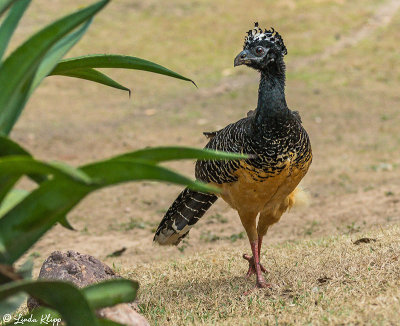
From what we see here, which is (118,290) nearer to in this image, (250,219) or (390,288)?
(390,288)

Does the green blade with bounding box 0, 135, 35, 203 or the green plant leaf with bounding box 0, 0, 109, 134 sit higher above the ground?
the green plant leaf with bounding box 0, 0, 109, 134

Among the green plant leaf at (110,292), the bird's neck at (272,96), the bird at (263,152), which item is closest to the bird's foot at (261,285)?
the bird at (263,152)

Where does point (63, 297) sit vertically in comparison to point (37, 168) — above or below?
below

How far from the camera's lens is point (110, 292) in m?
2.43

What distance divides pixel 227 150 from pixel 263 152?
39 cm

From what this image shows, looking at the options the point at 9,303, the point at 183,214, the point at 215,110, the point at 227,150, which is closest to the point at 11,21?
the point at 9,303

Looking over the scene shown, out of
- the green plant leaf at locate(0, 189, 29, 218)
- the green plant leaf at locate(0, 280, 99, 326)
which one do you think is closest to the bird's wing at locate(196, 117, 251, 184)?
the green plant leaf at locate(0, 189, 29, 218)

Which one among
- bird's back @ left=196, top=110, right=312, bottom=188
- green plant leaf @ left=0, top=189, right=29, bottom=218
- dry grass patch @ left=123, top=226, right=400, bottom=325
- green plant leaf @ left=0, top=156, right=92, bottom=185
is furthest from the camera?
bird's back @ left=196, top=110, right=312, bottom=188

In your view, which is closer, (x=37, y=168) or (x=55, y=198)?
(x=37, y=168)

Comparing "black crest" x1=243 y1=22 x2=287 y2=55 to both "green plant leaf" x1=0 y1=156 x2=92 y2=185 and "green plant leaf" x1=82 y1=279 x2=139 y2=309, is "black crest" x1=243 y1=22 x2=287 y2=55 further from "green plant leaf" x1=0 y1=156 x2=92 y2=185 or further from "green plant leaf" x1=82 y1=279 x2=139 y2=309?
"green plant leaf" x1=0 y1=156 x2=92 y2=185

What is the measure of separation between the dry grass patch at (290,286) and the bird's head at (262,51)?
154cm

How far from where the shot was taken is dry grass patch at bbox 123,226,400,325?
346 cm

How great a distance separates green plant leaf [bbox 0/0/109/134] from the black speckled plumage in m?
2.08

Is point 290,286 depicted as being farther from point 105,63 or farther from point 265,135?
point 105,63
